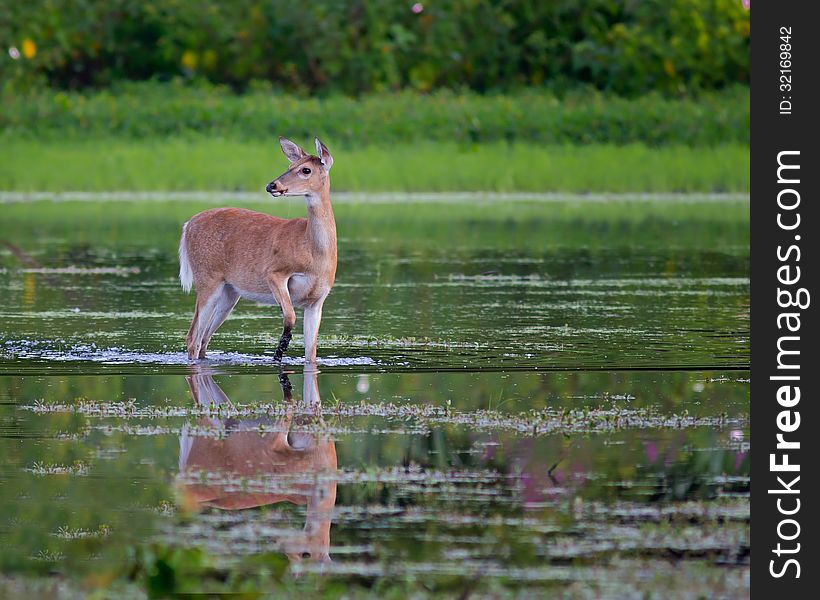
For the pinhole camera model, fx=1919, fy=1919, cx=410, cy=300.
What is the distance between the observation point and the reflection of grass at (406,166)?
27.8 meters

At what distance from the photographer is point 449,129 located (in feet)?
94.1

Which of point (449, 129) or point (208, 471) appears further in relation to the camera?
point (449, 129)

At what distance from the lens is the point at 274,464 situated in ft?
29.1

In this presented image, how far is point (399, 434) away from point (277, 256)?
321 centimetres

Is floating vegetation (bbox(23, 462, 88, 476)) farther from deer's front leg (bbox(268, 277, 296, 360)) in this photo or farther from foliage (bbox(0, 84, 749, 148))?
foliage (bbox(0, 84, 749, 148))

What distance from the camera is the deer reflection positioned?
7.63 metres

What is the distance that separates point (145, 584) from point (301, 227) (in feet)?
20.6

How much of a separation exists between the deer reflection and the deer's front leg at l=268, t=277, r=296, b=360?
4.69 ft

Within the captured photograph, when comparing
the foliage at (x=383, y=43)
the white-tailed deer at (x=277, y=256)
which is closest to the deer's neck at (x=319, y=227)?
the white-tailed deer at (x=277, y=256)

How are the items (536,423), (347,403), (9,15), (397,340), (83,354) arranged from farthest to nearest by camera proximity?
(9,15), (397,340), (83,354), (347,403), (536,423)

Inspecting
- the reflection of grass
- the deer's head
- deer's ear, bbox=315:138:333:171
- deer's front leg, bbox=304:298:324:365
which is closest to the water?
deer's front leg, bbox=304:298:324:365

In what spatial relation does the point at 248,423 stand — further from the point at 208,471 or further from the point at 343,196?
the point at 343,196

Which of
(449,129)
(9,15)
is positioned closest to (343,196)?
(449,129)

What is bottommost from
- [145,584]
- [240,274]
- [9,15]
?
[145,584]
